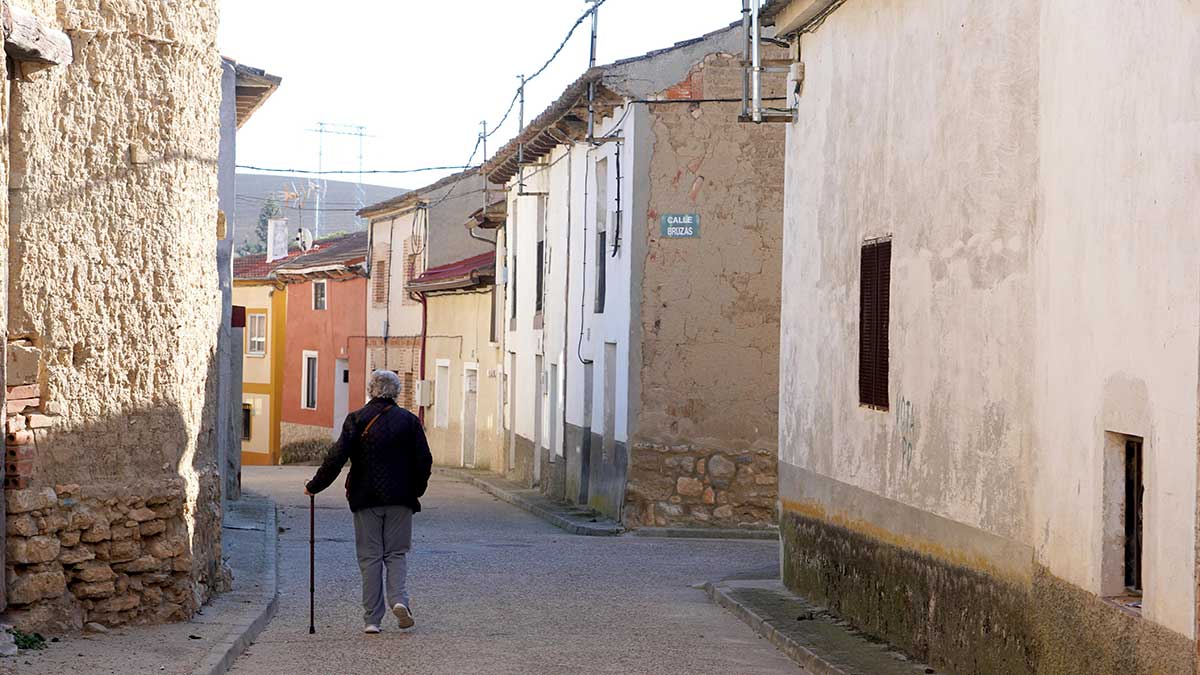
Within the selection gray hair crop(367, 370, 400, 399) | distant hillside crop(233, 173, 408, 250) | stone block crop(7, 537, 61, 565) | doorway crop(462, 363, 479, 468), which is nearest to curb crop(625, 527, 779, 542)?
gray hair crop(367, 370, 400, 399)

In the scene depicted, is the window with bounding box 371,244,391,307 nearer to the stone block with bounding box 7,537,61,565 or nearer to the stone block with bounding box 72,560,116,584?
the stone block with bounding box 72,560,116,584

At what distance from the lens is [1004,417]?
28.2 feet

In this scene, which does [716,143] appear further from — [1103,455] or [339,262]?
[339,262]

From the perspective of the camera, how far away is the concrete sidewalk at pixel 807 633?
9742 millimetres

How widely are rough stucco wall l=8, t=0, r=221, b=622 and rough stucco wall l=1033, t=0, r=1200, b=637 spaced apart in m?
5.29

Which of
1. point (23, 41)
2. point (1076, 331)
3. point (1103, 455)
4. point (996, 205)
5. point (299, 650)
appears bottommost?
point (299, 650)

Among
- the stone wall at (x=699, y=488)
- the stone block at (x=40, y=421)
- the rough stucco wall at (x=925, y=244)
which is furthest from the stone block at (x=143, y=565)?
the stone wall at (x=699, y=488)

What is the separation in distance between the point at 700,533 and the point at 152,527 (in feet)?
33.7

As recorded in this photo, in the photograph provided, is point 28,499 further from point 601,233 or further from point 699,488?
point 601,233

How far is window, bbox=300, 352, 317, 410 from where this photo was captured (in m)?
46.8

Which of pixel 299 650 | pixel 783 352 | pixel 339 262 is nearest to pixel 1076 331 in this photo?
pixel 299 650

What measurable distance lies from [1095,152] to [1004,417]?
1.81 m

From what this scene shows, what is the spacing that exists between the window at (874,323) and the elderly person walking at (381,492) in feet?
9.79

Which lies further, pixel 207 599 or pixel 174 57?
pixel 207 599
